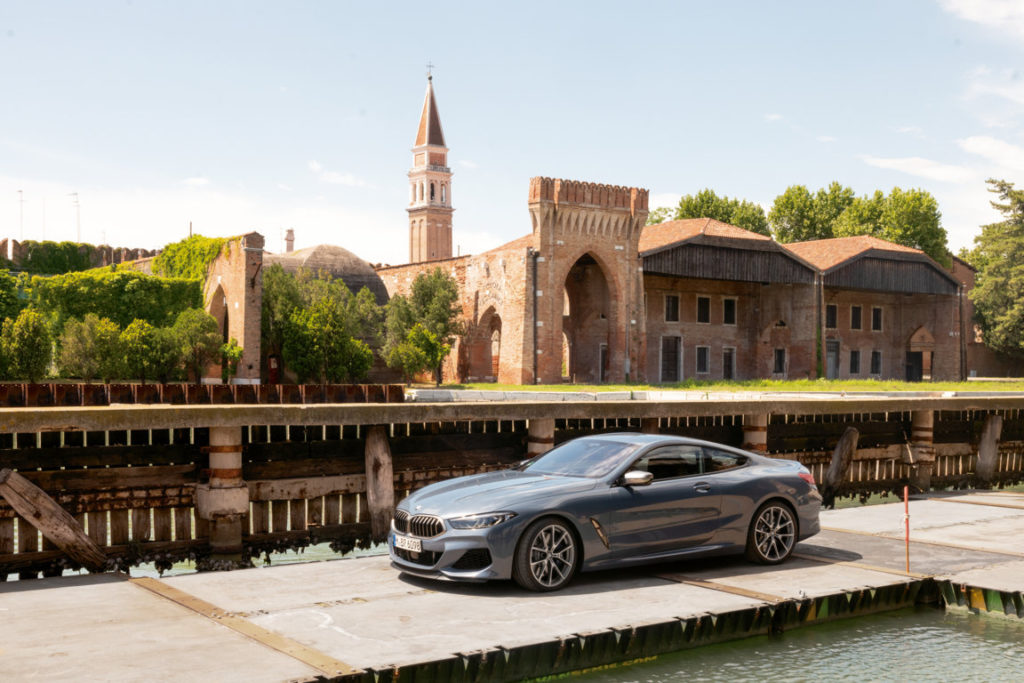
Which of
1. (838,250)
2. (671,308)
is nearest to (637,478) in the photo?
(671,308)

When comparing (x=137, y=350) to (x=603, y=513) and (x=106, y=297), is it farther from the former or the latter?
(x=603, y=513)

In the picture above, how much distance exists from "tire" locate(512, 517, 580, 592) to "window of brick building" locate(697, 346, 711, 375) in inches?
2118

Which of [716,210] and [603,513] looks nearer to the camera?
[603,513]

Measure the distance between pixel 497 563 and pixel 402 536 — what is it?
1040 mm

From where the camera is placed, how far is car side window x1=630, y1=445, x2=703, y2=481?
9.27 m

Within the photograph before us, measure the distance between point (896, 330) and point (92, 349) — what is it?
5332 centimetres

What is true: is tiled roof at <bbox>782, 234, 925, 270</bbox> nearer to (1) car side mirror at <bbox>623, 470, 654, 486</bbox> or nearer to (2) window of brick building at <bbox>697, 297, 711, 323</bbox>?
(2) window of brick building at <bbox>697, 297, 711, 323</bbox>

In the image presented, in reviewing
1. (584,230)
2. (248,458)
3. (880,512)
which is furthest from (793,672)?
(584,230)

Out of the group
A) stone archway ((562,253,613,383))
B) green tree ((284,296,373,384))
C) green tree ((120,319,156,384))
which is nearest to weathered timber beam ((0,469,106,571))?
green tree ((120,319,156,384))

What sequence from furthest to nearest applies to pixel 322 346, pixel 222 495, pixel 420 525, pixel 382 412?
pixel 322 346
pixel 382 412
pixel 222 495
pixel 420 525

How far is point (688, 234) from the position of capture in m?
56.9

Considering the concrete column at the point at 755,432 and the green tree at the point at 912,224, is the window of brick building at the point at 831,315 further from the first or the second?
the concrete column at the point at 755,432

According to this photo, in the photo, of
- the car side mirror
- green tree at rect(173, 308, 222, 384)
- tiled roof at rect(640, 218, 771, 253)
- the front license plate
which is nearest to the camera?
the front license plate

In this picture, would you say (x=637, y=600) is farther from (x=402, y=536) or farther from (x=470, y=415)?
(x=470, y=415)
